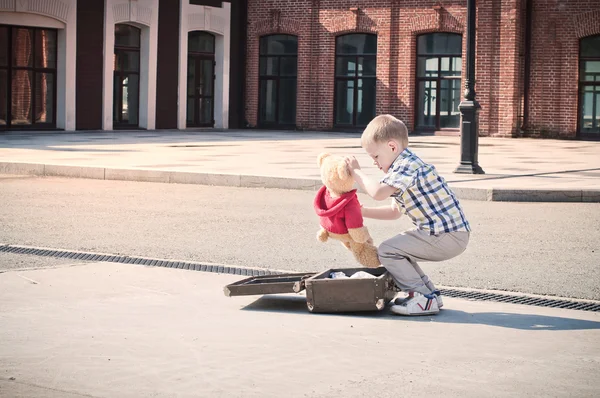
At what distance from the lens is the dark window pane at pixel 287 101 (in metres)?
35.6

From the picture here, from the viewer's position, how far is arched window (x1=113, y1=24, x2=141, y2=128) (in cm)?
3194

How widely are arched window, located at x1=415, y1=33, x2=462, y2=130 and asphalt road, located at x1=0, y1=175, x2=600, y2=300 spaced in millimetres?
18646

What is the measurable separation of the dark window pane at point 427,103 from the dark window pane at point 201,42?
6.99 m

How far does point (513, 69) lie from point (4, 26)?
1425 centimetres

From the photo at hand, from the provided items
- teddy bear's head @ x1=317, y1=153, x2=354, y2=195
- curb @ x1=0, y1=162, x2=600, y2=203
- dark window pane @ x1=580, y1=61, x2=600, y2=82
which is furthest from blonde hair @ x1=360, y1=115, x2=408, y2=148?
dark window pane @ x1=580, y1=61, x2=600, y2=82

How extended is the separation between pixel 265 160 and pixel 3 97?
12.3 m

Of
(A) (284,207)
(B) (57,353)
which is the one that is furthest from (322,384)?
(A) (284,207)

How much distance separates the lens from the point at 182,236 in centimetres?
989

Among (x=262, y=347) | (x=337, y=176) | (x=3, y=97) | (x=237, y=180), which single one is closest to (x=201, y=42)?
(x=3, y=97)

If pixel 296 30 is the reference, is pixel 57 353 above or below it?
below

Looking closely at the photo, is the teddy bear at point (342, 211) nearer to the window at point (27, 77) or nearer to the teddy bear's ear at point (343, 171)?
the teddy bear's ear at point (343, 171)

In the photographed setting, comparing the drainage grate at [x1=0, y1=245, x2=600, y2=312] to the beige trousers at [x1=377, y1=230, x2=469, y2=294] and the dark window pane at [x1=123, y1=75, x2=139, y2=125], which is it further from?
the dark window pane at [x1=123, y1=75, x2=139, y2=125]

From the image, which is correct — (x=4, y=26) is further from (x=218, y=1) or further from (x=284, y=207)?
(x=284, y=207)

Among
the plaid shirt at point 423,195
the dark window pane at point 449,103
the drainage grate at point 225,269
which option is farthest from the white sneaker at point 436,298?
the dark window pane at point 449,103
